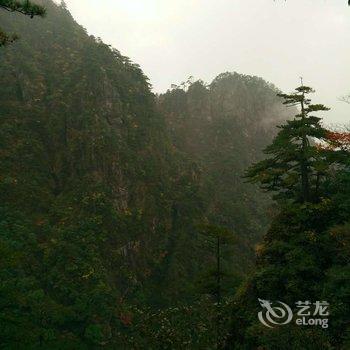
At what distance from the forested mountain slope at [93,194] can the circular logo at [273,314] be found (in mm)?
3758

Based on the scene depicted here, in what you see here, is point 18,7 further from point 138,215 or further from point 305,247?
point 138,215

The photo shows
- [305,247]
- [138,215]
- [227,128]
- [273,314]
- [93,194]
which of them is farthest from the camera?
[227,128]

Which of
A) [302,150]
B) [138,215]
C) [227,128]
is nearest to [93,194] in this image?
[138,215]

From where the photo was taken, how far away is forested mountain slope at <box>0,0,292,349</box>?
34969 mm

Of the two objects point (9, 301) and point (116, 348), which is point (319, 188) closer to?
point (9, 301)

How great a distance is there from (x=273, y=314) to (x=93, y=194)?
101 feet

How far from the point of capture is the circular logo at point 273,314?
15.3 meters

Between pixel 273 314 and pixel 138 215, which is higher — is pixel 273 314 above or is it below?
below

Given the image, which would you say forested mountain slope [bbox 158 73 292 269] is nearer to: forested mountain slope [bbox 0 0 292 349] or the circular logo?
forested mountain slope [bbox 0 0 292 349]

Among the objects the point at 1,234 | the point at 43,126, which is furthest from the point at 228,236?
the point at 43,126

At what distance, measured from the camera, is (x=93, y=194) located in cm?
4378

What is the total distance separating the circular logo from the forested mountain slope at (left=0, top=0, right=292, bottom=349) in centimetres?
376

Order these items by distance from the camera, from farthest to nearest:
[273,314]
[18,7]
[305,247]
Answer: [305,247] → [273,314] → [18,7]

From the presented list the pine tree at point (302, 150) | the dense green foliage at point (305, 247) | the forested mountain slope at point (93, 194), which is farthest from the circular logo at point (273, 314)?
the pine tree at point (302, 150)
